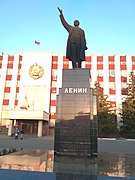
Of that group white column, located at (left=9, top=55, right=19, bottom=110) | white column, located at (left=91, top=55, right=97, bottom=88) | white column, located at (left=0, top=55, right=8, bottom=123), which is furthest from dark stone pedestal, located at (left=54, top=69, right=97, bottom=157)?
white column, located at (left=0, top=55, right=8, bottom=123)

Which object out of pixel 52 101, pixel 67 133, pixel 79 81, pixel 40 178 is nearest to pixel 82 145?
pixel 67 133

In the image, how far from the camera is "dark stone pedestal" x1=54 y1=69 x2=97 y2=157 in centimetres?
814

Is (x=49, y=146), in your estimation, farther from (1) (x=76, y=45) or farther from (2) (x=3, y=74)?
(2) (x=3, y=74)

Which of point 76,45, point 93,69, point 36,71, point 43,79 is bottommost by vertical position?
point 76,45

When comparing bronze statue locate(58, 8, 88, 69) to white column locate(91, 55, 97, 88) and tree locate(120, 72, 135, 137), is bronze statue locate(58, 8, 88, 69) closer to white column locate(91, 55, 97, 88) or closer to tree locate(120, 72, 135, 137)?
tree locate(120, 72, 135, 137)

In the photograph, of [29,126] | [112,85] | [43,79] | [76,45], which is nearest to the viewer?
[76,45]

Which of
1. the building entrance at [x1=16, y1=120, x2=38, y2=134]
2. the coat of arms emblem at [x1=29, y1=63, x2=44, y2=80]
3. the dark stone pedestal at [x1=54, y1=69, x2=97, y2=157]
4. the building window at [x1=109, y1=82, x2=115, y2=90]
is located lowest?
the building entrance at [x1=16, y1=120, x2=38, y2=134]

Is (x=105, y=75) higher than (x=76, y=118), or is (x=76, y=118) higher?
(x=105, y=75)

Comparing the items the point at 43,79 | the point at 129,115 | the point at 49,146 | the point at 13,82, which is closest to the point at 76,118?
the point at 49,146

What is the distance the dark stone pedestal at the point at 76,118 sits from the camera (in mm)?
8141

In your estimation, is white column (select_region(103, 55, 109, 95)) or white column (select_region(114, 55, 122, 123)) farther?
white column (select_region(103, 55, 109, 95))

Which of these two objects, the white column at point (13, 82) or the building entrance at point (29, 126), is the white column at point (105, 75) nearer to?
the building entrance at point (29, 126)

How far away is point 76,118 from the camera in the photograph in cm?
849

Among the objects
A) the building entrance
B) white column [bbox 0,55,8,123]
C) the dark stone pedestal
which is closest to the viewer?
the dark stone pedestal
